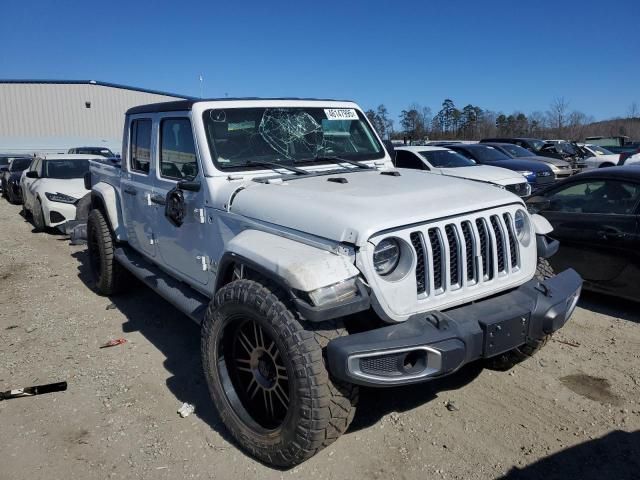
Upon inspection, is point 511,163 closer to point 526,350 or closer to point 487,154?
point 487,154

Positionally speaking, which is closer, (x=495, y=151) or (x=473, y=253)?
(x=473, y=253)

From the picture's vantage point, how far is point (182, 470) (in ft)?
9.46

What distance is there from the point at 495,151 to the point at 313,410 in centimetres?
1330

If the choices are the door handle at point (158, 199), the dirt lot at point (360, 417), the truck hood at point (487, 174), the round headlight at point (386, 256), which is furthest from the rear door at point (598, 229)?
the truck hood at point (487, 174)

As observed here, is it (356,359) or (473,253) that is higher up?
(473,253)

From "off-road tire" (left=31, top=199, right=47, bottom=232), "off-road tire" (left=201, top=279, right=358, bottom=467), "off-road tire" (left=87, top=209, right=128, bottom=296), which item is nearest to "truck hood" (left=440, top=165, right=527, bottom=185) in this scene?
"off-road tire" (left=87, top=209, right=128, bottom=296)

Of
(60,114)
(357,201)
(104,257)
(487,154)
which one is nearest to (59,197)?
(104,257)

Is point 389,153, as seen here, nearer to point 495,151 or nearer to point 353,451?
point 353,451

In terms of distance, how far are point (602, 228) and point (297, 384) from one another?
3807mm

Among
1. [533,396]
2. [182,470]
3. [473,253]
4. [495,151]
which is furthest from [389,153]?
[495,151]

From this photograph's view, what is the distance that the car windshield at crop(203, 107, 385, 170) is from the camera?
372 cm

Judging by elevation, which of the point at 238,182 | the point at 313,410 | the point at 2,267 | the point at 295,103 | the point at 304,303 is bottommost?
the point at 2,267

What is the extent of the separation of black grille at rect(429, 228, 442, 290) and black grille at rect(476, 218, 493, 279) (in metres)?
0.33

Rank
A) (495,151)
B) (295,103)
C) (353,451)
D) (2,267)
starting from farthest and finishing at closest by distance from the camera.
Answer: (495,151), (2,267), (295,103), (353,451)
